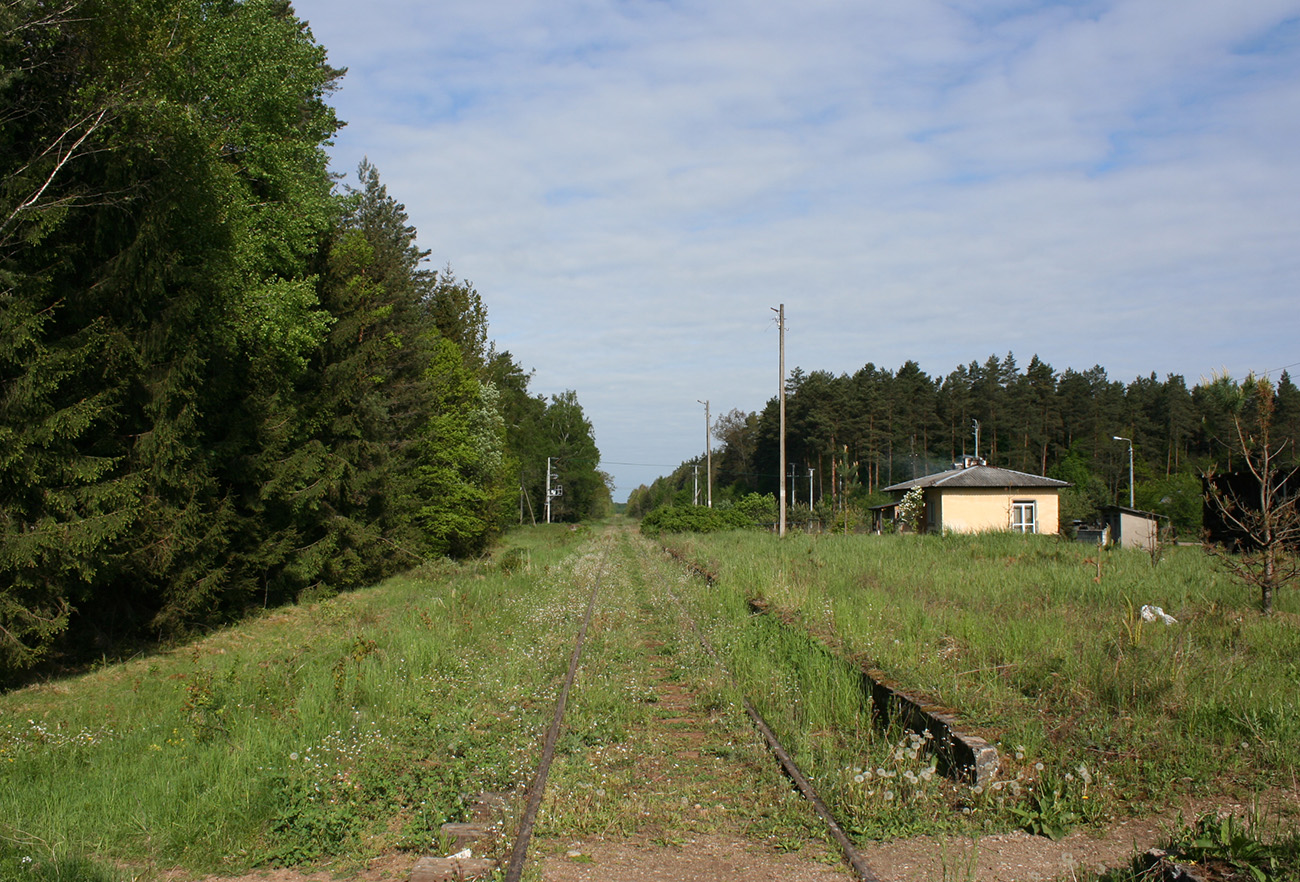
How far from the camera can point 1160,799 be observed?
17.4 ft

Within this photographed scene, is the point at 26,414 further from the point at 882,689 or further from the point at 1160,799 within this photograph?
the point at 1160,799

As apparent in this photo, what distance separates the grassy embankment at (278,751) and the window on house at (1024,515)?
25483 millimetres

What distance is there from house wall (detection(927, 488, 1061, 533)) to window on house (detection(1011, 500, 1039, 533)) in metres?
0.13

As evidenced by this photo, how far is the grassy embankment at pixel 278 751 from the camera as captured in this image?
195 inches

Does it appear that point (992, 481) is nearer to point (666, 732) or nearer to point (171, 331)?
point (666, 732)

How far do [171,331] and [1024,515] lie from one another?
101 ft

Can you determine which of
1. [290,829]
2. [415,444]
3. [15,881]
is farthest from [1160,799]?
[415,444]

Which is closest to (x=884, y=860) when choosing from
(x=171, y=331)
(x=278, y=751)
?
(x=278, y=751)

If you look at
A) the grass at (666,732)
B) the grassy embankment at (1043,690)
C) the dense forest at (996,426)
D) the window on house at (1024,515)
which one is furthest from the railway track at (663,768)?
the dense forest at (996,426)

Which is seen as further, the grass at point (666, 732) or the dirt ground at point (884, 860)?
the grass at point (666, 732)

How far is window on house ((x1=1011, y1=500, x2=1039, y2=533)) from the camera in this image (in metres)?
32.7

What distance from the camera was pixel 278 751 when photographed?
640cm

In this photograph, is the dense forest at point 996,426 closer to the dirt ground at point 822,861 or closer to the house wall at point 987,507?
the house wall at point 987,507

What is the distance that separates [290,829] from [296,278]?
18.2 m
